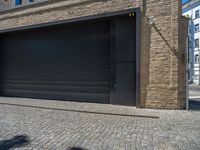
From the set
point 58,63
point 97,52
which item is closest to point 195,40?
point 97,52

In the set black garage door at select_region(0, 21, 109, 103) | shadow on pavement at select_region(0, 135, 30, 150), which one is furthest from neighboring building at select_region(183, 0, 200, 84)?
shadow on pavement at select_region(0, 135, 30, 150)

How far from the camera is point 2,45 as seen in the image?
1516 centimetres

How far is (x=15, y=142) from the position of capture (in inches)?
215

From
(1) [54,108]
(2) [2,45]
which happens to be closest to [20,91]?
(2) [2,45]

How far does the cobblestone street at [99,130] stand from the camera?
17.2ft

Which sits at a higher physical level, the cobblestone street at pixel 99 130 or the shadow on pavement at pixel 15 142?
the cobblestone street at pixel 99 130

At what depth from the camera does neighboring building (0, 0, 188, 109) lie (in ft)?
31.5

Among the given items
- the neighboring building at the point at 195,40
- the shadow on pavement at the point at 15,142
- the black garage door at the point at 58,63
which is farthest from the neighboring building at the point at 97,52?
the neighboring building at the point at 195,40

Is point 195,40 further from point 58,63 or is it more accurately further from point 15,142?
point 15,142

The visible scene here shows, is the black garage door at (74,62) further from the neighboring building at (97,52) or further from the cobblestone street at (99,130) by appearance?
the cobblestone street at (99,130)

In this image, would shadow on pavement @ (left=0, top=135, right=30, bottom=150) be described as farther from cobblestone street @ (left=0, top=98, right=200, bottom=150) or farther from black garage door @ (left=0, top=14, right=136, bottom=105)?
black garage door @ (left=0, top=14, right=136, bottom=105)

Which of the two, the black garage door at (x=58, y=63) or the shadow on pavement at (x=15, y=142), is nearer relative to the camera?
the shadow on pavement at (x=15, y=142)

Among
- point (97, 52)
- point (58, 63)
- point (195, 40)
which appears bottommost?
point (58, 63)

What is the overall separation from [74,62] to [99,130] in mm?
6397
